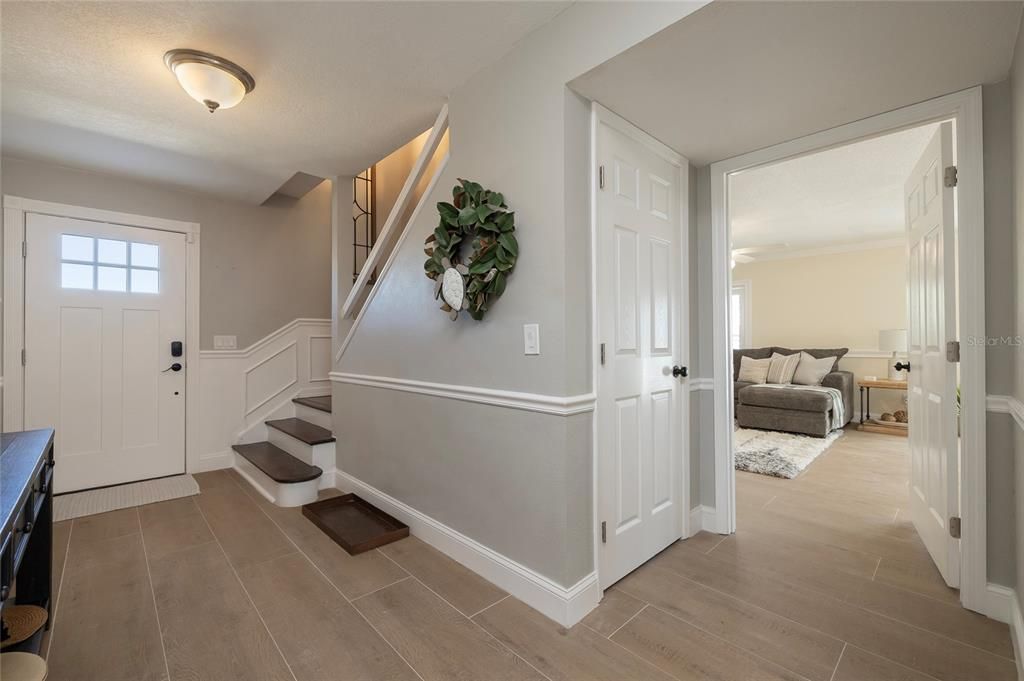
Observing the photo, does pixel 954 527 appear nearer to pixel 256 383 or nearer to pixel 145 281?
pixel 256 383

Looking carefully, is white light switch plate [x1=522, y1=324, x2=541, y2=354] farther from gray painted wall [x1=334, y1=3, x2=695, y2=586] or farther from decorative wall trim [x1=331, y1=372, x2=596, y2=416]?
decorative wall trim [x1=331, y1=372, x2=596, y2=416]

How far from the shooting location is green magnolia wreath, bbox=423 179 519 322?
1.94 metres

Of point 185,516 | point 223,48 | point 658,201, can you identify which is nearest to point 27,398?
point 185,516

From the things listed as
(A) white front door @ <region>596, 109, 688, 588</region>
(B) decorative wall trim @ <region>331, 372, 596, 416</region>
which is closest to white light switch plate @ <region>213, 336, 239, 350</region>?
(B) decorative wall trim @ <region>331, 372, 596, 416</region>

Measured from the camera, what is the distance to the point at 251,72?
2.13m

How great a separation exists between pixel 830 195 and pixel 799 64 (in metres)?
3.05

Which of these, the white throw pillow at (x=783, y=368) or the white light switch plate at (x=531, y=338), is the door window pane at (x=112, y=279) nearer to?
the white light switch plate at (x=531, y=338)

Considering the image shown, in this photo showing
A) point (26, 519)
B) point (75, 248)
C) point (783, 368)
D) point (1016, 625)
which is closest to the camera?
point (26, 519)

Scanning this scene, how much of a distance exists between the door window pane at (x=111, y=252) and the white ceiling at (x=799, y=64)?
12.0ft

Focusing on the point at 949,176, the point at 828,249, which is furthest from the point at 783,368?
the point at 949,176

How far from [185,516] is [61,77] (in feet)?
7.94

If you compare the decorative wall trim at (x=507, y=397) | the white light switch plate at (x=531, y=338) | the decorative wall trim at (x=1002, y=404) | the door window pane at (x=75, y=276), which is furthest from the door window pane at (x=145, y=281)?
the decorative wall trim at (x=1002, y=404)

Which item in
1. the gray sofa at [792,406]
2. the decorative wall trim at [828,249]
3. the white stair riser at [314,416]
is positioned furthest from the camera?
the decorative wall trim at [828,249]

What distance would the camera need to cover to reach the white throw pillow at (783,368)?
19.0ft
